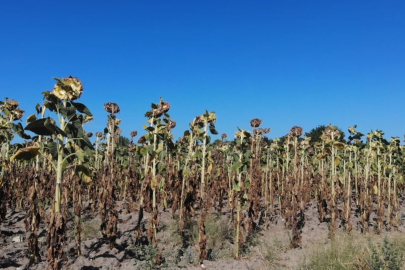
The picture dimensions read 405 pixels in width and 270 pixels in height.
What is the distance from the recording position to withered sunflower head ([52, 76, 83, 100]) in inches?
165

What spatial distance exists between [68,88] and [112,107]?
2.33 meters

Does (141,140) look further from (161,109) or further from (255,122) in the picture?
(255,122)

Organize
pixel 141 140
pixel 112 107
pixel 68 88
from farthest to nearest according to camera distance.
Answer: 1. pixel 141 140
2. pixel 112 107
3. pixel 68 88

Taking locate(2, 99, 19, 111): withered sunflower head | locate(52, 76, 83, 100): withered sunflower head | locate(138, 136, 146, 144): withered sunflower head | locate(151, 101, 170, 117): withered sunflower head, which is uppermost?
locate(2, 99, 19, 111): withered sunflower head

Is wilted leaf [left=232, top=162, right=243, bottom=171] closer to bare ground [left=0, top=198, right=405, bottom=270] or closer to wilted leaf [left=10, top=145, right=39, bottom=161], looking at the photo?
bare ground [left=0, top=198, right=405, bottom=270]

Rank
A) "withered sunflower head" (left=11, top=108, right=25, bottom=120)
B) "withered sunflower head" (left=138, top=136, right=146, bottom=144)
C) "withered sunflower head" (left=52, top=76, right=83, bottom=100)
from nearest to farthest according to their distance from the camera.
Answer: "withered sunflower head" (left=52, top=76, right=83, bottom=100) < "withered sunflower head" (left=138, top=136, right=146, bottom=144) < "withered sunflower head" (left=11, top=108, right=25, bottom=120)

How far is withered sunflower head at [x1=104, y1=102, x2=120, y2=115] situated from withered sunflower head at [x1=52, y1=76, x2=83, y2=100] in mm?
2188

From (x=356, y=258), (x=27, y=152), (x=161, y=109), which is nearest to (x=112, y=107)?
(x=161, y=109)

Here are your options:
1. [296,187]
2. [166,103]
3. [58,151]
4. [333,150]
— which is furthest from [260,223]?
[58,151]

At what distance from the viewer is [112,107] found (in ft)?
21.5

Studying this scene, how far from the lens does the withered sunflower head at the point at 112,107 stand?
6.52m

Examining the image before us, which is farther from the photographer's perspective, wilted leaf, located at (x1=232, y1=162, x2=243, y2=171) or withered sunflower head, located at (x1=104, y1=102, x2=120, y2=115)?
wilted leaf, located at (x1=232, y1=162, x2=243, y2=171)

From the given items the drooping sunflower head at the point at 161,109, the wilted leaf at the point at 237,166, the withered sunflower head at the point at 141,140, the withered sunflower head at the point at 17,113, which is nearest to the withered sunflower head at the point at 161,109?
the drooping sunflower head at the point at 161,109

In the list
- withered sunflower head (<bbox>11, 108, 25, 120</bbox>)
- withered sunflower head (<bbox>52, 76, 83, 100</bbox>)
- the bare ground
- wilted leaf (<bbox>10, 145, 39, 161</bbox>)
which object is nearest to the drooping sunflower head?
withered sunflower head (<bbox>52, 76, 83, 100</bbox>)
